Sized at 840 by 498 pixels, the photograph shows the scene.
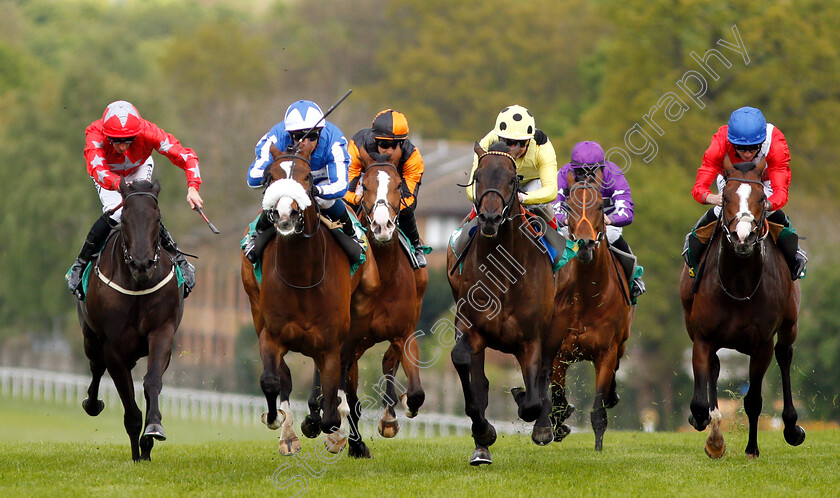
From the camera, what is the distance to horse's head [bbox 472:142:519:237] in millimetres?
10508

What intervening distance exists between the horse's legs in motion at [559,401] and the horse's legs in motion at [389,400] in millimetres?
1639

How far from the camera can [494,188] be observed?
10.6 m

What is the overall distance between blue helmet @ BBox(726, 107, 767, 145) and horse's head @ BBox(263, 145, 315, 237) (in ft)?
12.5

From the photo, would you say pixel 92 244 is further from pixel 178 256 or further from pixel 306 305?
pixel 306 305

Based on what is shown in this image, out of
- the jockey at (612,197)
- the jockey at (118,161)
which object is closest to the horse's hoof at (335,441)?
the jockey at (118,161)

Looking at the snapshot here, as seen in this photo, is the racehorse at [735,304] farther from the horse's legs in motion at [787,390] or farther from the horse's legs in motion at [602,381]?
the horse's legs in motion at [602,381]

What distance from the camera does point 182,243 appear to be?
48844mm

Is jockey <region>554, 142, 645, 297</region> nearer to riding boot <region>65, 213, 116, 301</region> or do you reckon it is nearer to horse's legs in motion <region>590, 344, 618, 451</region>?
horse's legs in motion <region>590, 344, 618, 451</region>

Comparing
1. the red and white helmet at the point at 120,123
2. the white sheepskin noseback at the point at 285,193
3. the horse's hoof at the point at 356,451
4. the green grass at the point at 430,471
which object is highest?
the red and white helmet at the point at 120,123

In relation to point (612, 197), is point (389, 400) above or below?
below

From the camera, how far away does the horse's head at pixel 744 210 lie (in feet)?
36.1

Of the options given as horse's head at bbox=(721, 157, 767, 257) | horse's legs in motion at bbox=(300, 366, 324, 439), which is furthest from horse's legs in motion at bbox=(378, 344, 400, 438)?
horse's head at bbox=(721, 157, 767, 257)

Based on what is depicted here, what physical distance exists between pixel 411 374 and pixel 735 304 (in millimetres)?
2884

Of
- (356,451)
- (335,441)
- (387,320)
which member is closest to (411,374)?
(387,320)
